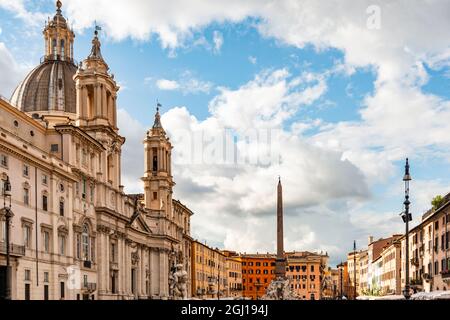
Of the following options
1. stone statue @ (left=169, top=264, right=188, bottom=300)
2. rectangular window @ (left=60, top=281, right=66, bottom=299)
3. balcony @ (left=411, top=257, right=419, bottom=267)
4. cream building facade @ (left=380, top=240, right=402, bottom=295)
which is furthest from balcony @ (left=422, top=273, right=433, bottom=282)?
rectangular window @ (left=60, top=281, right=66, bottom=299)

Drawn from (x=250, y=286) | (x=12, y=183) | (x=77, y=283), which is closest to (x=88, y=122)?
(x=77, y=283)

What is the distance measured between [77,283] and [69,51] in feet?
126

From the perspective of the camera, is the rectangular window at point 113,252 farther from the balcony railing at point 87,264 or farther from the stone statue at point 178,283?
the stone statue at point 178,283

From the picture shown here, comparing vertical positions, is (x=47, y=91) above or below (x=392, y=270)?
above

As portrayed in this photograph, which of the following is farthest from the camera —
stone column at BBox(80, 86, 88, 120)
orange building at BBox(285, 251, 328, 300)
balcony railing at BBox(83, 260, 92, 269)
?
orange building at BBox(285, 251, 328, 300)

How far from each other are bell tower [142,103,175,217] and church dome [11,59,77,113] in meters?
22.7

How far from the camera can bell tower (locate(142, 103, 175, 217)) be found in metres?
96.1

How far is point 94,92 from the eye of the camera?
65.9 metres

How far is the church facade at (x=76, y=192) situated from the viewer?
44.2 meters

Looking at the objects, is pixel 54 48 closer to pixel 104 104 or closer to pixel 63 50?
pixel 63 50

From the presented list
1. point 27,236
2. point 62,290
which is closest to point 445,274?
point 62,290

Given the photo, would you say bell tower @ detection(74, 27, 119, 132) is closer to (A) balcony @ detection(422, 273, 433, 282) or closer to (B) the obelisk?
(B) the obelisk

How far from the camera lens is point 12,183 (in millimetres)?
42375

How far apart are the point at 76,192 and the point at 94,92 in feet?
47.7
